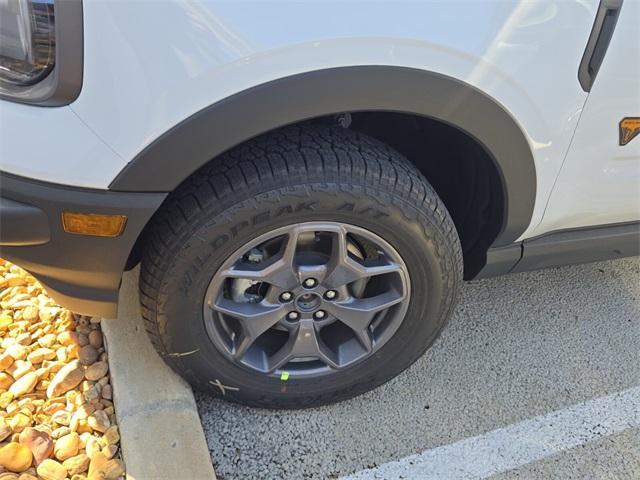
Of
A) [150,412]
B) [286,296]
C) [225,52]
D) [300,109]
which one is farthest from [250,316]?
[225,52]

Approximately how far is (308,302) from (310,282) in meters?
0.09

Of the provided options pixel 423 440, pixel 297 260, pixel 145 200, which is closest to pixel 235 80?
pixel 145 200

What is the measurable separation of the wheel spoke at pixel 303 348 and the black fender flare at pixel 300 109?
66cm

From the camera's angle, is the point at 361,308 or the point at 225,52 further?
the point at 361,308

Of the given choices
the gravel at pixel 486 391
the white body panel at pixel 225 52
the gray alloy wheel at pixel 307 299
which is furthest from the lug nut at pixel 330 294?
the white body panel at pixel 225 52

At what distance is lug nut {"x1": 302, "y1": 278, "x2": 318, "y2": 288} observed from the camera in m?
1.79

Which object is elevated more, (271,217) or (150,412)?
(271,217)

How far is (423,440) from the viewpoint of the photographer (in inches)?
79.3

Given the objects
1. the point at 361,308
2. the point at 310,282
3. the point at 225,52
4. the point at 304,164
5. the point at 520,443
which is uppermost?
the point at 225,52

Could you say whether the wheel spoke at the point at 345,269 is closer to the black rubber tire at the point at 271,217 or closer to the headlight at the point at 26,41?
the black rubber tire at the point at 271,217

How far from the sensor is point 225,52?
132 centimetres

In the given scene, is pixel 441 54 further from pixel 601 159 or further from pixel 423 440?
pixel 423 440

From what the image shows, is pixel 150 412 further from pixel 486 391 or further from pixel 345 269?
pixel 486 391

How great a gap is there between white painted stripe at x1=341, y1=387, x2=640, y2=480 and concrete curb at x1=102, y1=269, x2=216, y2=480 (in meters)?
0.49
